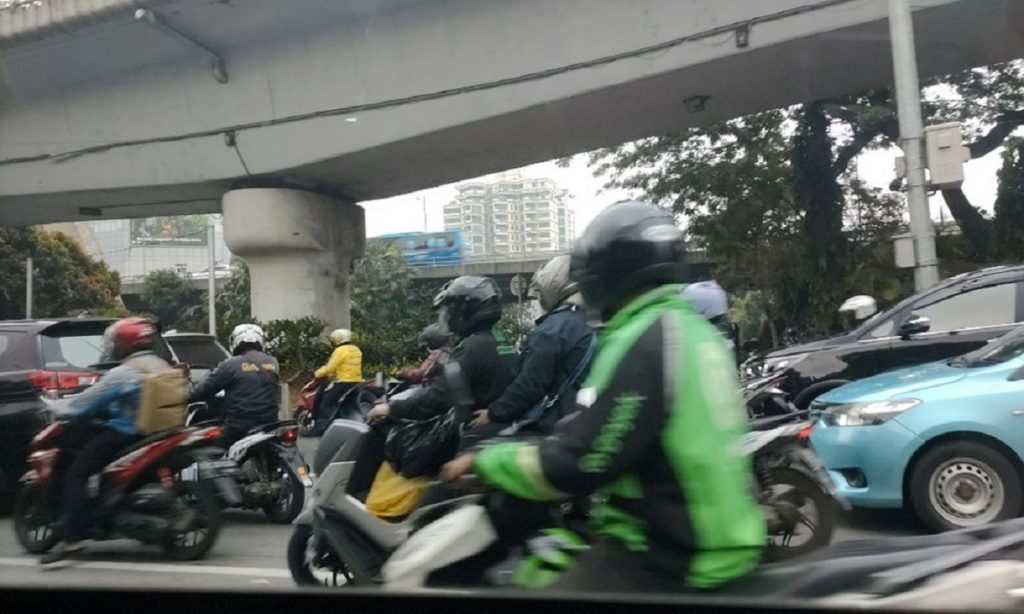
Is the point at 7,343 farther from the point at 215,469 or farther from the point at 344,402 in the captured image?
the point at 344,402

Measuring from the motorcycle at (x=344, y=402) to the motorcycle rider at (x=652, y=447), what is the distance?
11.3ft

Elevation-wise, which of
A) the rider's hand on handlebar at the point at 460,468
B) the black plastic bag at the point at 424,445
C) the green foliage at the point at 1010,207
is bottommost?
the black plastic bag at the point at 424,445

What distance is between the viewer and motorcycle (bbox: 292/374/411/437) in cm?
647

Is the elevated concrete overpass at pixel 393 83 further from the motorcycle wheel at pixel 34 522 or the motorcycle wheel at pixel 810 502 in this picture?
the motorcycle wheel at pixel 810 502

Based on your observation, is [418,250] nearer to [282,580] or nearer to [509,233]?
[509,233]

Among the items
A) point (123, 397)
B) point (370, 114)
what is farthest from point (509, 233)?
point (370, 114)

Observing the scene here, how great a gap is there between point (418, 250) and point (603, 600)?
3204mm

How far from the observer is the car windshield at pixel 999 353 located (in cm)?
542

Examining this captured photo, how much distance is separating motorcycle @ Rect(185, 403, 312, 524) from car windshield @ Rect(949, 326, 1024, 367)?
4.24 metres

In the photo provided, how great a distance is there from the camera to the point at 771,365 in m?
8.01

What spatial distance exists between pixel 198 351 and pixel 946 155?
21.7 ft

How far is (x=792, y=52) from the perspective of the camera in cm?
1007

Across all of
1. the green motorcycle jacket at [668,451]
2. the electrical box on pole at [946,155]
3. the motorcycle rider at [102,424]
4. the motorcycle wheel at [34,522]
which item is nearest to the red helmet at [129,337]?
the motorcycle rider at [102,424]

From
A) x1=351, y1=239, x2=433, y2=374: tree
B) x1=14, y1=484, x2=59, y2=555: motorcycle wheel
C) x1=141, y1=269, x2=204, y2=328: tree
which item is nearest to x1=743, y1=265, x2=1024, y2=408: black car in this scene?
x1=351, y1=239, x2=433, y2=374: tree
